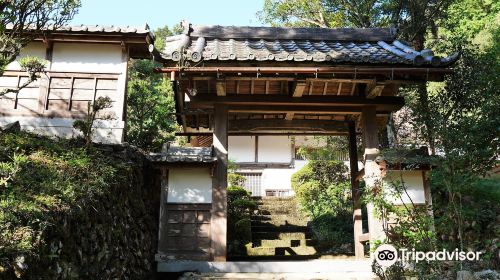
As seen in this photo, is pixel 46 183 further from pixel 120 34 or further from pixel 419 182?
pixel 419 182

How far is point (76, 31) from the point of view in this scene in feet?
34.6

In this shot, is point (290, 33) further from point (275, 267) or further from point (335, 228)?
point (335, 228)

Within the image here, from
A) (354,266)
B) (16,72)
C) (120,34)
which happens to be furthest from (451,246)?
(16,72)

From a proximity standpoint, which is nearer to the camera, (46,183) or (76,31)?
(46,183)

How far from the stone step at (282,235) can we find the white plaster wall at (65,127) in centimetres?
465

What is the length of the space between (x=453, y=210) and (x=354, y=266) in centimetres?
243

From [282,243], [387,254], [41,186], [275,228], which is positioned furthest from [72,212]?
[275,228]

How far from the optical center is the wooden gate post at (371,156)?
26.3ft

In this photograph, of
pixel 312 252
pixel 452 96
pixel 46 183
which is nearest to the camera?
pixel 46 183

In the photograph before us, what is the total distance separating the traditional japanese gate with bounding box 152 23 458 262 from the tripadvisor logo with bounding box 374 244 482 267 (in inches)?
44.7

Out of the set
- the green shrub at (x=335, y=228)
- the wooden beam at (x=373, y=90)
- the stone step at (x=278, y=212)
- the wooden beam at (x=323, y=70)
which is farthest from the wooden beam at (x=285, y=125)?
the stone step at (x=278, y=212)

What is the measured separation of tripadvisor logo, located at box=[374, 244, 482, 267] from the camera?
5.86 m

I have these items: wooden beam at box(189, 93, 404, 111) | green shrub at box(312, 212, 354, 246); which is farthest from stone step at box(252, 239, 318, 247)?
wooden beam at box(189, 93, 404, 111)

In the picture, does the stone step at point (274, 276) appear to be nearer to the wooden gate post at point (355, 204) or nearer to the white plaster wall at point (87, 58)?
the wooden gate post at point (355, 204)
